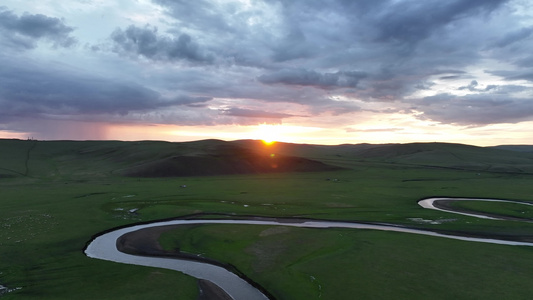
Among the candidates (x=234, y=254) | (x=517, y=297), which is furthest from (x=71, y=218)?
(x=517, y=297)

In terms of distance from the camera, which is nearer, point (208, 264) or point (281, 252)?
point (208, 264)

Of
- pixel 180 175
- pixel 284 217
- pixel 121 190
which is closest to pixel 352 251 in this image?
pixel 284 217

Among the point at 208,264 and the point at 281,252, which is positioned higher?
the point at 281,252

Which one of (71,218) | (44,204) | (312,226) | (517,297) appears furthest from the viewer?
(44,204)

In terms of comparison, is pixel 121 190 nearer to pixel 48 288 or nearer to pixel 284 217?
pixel 284 217

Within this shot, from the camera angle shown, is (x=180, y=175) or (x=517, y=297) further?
(x=180, y=175)

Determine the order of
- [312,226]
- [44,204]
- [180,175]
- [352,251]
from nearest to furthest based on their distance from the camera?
[352,251] → [312,226] → [44,204] → [180,175]

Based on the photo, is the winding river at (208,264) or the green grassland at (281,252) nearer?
the green grassland at (281,252)

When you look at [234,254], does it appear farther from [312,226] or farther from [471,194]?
A: [471,194]

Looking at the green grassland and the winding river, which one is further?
the winding river
